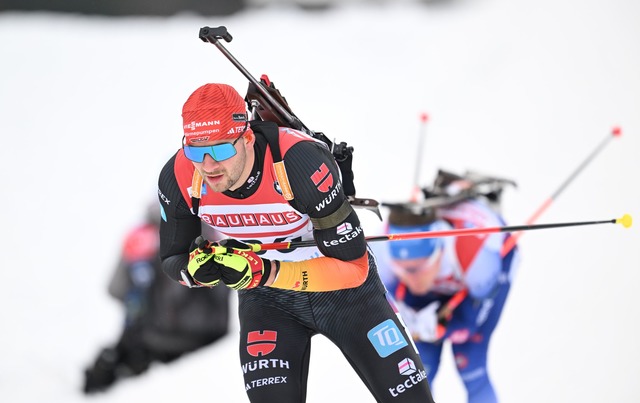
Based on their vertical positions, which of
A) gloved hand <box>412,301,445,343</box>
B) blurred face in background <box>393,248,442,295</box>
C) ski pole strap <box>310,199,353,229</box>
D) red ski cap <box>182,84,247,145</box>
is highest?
red ski cap <box>182,84,247,145</box>

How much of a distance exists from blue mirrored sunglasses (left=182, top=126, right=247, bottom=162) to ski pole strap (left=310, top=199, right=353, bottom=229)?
17.9 inches

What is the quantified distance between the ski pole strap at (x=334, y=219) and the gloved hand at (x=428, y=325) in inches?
103

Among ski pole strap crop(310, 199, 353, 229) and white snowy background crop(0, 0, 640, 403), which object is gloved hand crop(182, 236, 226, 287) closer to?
ski pole strap crop(310, 199, 353, 229)

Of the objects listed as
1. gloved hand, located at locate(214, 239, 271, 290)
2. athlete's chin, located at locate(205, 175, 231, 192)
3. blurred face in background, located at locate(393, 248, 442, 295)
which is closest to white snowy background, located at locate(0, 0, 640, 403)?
blurred face in background, located at locate(393, 248, 442, 295)

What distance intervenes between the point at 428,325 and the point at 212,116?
311 centimetres

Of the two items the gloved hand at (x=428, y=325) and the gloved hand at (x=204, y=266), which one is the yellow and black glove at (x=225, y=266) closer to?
the gloved hand at (x=204, y=266)

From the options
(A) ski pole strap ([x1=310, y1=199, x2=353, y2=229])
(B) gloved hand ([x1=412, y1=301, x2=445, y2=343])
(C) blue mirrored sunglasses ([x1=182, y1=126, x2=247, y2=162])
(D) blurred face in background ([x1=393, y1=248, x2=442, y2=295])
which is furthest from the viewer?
(B) gloved hand ([x1=412, y1=301, x2=445, y2=343])

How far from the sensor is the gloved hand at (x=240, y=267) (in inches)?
143

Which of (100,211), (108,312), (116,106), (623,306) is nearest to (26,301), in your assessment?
(108,312)

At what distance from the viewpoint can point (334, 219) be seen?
380cm

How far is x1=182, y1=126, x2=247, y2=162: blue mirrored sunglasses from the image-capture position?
3.60 meters

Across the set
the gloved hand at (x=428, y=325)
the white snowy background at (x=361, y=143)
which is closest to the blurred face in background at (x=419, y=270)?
the gloved hand at (x=428, y=325)

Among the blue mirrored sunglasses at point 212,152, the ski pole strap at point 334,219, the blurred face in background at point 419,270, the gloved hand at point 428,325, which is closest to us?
the blue mirrored sunglasses at point 212,152

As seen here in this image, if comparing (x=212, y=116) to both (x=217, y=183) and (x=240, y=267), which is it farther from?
(x=240, y=267)
